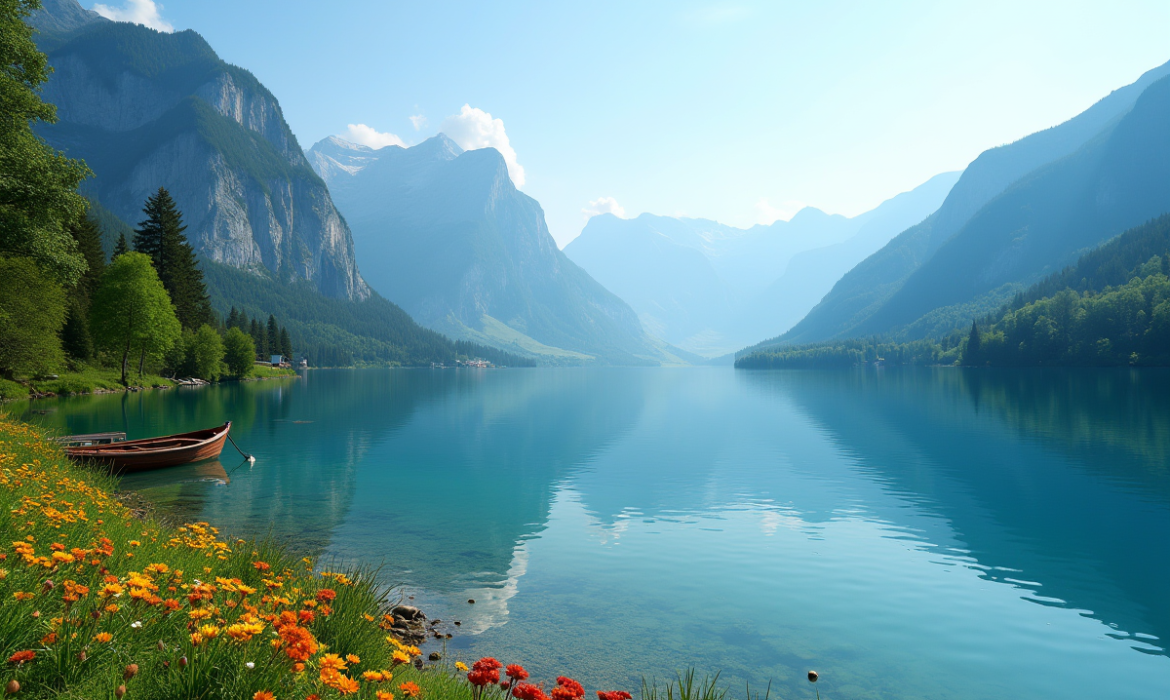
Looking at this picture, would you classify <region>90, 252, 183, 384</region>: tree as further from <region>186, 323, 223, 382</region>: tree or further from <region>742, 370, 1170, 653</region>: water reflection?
<region>742, 370, 1170, 653</region>: water reflection

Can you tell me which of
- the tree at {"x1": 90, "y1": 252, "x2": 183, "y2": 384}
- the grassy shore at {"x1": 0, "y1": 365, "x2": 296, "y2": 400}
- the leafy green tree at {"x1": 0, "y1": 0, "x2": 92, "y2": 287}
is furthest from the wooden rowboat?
the tree at {"x1": 90, "y1": 252, "x2": 183, "y2": 384}

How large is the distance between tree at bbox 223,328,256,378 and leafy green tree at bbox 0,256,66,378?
187ft

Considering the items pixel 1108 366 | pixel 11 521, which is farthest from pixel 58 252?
pixel 1108 366

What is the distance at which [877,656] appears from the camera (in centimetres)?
1302

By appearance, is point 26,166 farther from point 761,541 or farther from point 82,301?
point 82,301

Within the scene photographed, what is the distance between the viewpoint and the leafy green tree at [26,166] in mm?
23625

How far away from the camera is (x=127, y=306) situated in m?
71.8

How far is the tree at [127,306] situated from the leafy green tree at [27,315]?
15.7m

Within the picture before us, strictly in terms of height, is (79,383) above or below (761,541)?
above

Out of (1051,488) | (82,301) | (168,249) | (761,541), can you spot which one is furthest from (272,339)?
(1051,488)

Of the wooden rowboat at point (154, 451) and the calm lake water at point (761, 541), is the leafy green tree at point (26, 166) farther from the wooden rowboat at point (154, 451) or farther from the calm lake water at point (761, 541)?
the calm lake water at point (761, 541)

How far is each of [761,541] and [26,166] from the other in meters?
32.6

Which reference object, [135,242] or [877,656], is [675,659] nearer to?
[877,656]

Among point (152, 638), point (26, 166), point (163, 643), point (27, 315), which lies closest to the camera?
point (163, 643)
